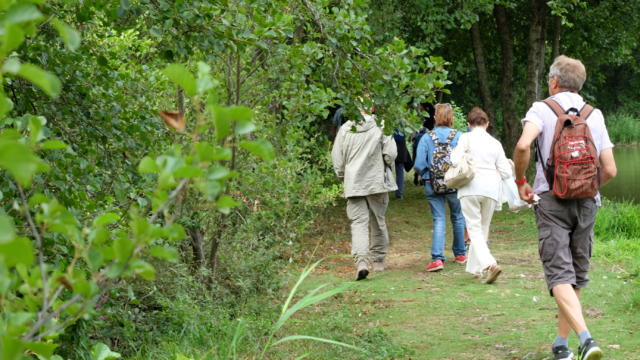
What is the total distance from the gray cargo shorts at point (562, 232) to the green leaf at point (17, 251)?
15.0 feet

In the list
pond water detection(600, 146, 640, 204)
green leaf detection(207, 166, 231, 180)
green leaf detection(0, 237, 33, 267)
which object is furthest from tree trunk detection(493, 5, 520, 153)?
green leaf detection(0, 237, 33, 267)

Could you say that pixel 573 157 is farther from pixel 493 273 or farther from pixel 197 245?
pixel 493 273

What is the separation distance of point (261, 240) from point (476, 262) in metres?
2.53

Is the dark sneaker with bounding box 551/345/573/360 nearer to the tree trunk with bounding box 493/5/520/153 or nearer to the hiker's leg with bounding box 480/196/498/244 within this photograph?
the hiker's leg with bounding box 480/196/498/244

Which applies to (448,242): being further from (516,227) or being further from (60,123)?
(60,123)

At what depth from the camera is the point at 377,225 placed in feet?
33.6

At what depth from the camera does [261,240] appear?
318 inches

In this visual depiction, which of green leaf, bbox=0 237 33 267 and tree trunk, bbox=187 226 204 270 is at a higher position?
green leaf, bbox=0 237 33 267

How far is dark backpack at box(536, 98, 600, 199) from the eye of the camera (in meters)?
5.25

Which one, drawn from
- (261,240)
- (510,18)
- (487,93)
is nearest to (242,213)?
(261,240)

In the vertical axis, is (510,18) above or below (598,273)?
above

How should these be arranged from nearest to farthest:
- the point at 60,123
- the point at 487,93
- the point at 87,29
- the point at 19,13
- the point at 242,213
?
the point at 19,13
the point at 60,123
the point at 87,29
the point at 242,213
the point at 487,93

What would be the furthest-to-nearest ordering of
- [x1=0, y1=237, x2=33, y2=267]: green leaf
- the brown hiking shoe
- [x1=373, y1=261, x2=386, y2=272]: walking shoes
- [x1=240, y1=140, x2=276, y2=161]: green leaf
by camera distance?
1. [x1=373, y1=261, x2=386, y2=272]: walking shoes
2. the brown hiking shoe
3. [x1=240, y1=140, x2=276, y2=161]: green leaf
4. [x1=0, y1=237, x2=33, y2=267]: green leaf

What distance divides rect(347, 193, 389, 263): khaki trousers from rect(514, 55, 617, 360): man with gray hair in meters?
4.44
